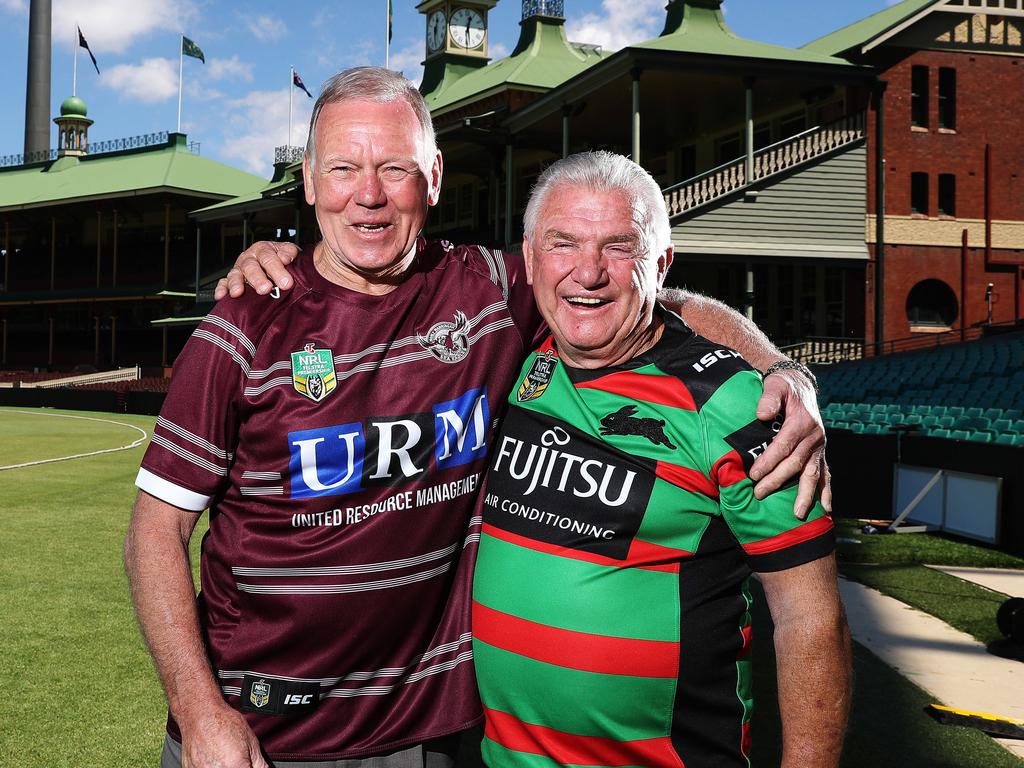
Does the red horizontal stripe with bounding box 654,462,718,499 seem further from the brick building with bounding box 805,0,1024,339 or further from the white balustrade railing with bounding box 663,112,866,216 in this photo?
the brick building with bounding box 805,0,1024,339

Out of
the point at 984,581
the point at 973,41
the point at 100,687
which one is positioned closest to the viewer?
the point at 100,687

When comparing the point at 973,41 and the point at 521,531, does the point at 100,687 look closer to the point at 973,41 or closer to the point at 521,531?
the point at 521,531

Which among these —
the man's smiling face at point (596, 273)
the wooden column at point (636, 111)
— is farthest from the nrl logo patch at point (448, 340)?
the wooden column at point (636, 111)

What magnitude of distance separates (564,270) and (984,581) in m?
8.07

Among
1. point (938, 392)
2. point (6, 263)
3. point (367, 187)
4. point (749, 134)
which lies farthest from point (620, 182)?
point (6, 263)

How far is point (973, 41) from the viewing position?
2683 cm

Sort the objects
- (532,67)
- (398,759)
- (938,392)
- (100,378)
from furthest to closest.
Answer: (100,378) → (532,67) → (938,392) → (398,759)

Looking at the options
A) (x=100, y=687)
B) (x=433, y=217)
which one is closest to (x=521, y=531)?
(x=100, y=687)

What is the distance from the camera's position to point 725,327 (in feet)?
9.20

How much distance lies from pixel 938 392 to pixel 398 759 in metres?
16.8

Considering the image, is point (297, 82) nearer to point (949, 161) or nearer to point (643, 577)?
point (949, 161)

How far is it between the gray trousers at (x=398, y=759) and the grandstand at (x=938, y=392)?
11046 millimetres

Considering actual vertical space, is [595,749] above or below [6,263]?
below

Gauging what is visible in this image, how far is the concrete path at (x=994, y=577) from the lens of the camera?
28.3 ft
